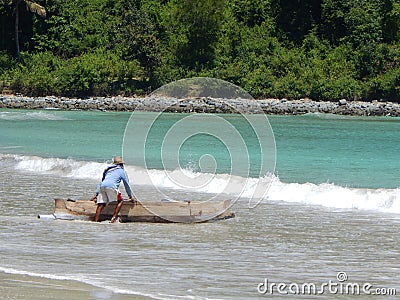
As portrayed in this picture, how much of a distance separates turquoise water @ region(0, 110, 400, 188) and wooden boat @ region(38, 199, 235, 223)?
6011mm

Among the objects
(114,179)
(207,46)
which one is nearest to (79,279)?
(114,179)

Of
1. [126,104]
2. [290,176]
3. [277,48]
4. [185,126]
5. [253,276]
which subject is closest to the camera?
[253,276]

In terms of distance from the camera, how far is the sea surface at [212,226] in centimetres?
903

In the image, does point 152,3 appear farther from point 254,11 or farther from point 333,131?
point 333,131

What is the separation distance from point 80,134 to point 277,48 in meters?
21.2

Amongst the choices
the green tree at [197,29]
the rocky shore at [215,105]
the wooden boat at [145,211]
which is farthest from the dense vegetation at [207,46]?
the wooden boat at [145,211]

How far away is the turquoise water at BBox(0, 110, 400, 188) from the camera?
2084 cm

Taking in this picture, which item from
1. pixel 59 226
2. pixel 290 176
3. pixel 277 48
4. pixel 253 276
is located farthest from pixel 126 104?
pixel 253 276

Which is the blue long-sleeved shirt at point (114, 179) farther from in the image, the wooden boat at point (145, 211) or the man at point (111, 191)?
the wooden boat at point (145, 211)

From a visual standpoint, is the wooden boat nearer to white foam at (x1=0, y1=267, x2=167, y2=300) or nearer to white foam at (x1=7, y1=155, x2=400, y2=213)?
white foam at (x1=7, y1=155, x2=400, y2=213)

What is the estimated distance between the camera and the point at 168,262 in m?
10.0

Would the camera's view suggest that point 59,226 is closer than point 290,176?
Yes

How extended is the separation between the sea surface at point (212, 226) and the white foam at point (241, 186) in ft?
0.13

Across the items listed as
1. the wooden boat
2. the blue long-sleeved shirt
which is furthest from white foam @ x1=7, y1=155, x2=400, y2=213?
the blue long-sleeved shirt
